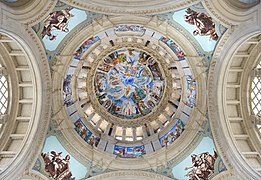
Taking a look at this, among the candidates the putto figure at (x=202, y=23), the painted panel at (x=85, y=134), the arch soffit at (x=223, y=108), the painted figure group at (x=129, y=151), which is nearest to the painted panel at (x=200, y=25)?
the putto figure at (x=202, y=23)

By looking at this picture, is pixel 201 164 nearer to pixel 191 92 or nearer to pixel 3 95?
pixel 191 92

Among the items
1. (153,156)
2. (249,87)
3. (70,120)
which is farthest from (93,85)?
(249,87)

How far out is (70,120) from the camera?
56.8 ft

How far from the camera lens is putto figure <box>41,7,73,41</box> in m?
14.3

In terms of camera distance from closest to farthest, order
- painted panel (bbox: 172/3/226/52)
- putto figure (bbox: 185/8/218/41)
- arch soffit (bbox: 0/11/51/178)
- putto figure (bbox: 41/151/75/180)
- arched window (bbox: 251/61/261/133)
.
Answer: arch soffit (bbox: 0/11/51/178) → painted panel (bbox: 172/3/226/52) → putto figure (bbox: 185/8/218/41) → arched window (bbox: 251/61/261/133) → putto figure (bbox: 41/151/75/180)

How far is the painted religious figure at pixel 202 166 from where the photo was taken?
1609cm

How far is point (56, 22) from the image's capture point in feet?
48.4

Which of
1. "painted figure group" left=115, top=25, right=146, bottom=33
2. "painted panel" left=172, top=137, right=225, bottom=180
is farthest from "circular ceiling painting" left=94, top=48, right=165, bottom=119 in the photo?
"painted panel" left=172, top=137, right=225, bottom=180

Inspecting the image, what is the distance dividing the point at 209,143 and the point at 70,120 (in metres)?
7.39

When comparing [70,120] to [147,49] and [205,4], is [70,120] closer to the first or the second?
[147,49]

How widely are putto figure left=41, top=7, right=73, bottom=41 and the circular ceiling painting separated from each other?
5.71m

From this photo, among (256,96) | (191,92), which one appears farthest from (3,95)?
(256,96)

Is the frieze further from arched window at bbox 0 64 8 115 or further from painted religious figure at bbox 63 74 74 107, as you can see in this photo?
arched window at bbox 0 64 8 115

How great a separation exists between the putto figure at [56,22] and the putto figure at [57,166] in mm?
5950
